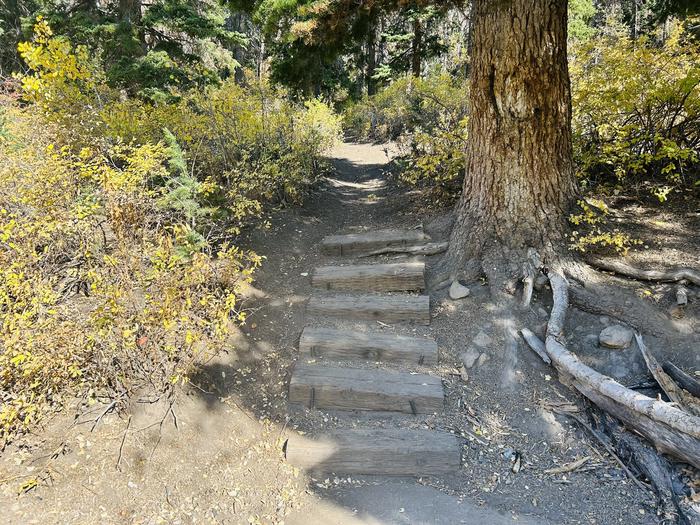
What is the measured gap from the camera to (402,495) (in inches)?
116

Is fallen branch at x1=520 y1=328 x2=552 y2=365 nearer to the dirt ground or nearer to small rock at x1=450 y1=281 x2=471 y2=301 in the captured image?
the dirt ground

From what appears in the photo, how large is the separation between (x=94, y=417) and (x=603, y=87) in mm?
6297

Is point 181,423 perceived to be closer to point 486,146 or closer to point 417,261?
point 417,261

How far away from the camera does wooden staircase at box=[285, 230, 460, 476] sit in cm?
311

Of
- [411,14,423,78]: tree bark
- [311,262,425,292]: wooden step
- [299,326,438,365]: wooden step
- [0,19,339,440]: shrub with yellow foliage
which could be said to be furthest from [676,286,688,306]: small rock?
[411,14,423,78]: tree bark

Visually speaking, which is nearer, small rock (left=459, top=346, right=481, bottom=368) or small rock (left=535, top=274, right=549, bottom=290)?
small rock (left=459, top=346, right=481, bottom=368)

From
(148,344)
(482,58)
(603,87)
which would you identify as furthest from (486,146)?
(148,344)

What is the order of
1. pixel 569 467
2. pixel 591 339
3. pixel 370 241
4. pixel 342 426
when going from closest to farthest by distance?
pixel 569 467 < pixel 342 426 < pixel 591 339 < pixel 370 241

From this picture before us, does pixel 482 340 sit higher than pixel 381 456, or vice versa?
pixel 482 340

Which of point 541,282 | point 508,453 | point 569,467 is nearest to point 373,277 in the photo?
point 541,282

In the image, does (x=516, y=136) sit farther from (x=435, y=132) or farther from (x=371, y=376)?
(x=435, y=132)

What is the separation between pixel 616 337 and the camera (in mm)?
3578

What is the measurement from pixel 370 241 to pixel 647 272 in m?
2.92

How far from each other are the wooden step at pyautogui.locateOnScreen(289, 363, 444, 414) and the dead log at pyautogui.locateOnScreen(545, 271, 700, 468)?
1.07 m
